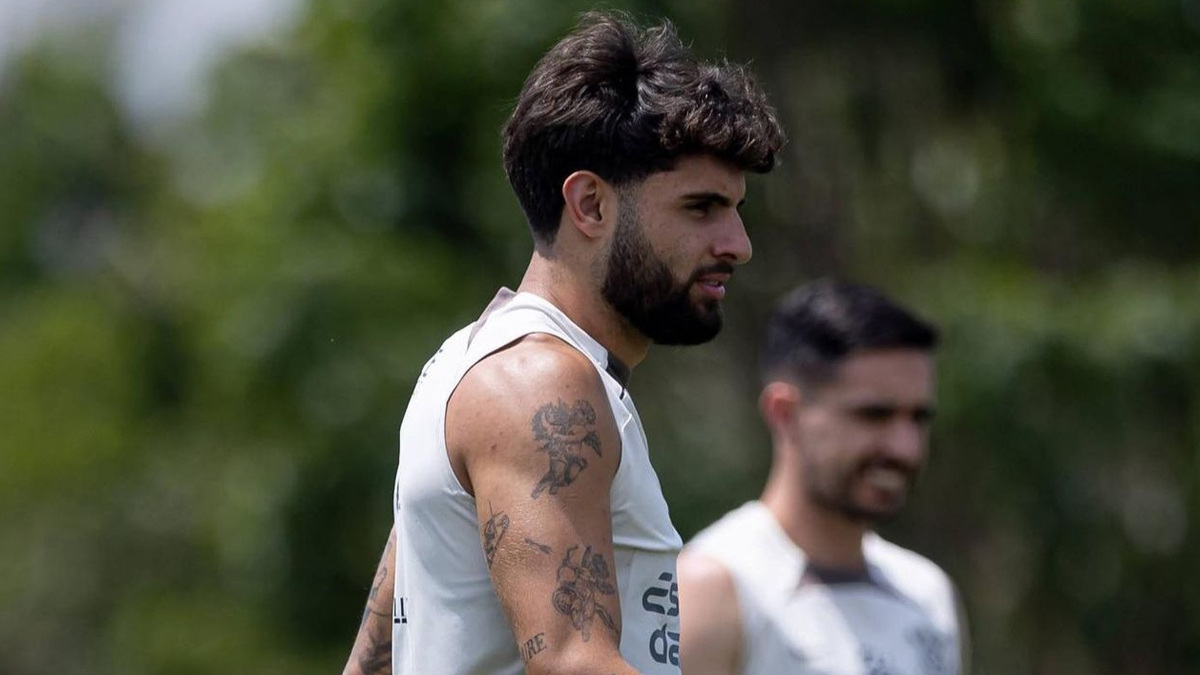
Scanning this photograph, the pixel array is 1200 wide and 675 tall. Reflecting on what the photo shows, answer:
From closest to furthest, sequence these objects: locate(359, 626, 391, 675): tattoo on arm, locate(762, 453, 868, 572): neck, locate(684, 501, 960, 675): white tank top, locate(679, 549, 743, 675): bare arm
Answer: locate(359, 626, 391, 675): tattoo on arm, locate(679, 549, 743, 675): bare arm, locate(684, 501, 960, 675): white tank top, locate(762, 453, 868, 572): neck

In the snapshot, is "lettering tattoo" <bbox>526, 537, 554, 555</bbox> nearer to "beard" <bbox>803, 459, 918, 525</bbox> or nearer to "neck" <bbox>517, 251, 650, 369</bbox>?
"neck" <bbox>517, 251, 650, 369</bbox>

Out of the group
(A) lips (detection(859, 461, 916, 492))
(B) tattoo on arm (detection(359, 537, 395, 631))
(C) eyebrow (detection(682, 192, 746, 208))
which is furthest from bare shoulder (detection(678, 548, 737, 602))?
(C) eyebrow (detection(682, 192, 746, 208))

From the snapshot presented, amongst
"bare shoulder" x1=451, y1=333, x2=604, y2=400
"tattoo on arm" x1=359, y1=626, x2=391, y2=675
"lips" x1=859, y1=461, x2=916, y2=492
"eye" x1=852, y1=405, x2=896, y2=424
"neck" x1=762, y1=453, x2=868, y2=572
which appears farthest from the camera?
"eye" x1=852, y1=405, x2=896, y2=424

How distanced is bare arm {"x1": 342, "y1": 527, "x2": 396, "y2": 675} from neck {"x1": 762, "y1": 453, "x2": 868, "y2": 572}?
1.81 m

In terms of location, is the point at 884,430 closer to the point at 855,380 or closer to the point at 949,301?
the point at 855,380

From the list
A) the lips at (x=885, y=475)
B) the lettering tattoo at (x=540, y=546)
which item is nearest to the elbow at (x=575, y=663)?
the lettering tattoo at (x=540, y=546)

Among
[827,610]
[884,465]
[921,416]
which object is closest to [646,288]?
[827,610]

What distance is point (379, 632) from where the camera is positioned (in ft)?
11.8

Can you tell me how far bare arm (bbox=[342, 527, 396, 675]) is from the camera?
11.7 ft

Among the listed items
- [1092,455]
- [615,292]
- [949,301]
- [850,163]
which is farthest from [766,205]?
[615,292]

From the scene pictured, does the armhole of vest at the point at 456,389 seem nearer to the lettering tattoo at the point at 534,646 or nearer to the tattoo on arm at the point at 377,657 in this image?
the lettering tattoo at the point at 534,646

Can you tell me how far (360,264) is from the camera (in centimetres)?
1397

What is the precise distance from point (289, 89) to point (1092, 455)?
14676 mm

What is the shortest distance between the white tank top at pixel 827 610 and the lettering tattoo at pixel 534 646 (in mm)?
1920
